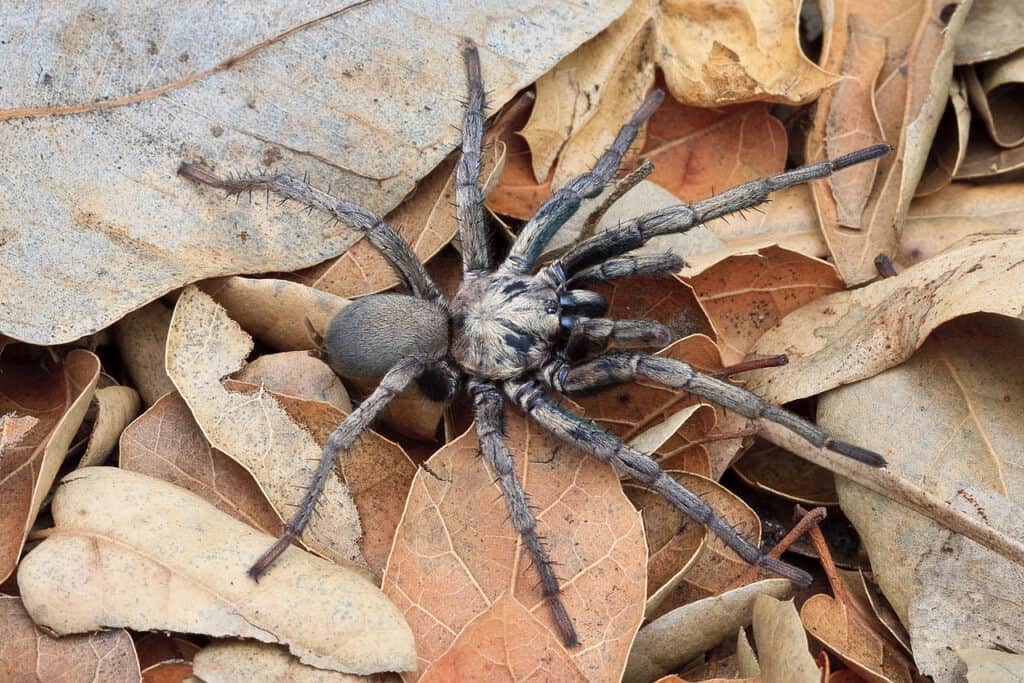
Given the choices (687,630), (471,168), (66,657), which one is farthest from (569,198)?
(66,657)

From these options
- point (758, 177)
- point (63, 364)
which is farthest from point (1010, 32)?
point (63, 364)

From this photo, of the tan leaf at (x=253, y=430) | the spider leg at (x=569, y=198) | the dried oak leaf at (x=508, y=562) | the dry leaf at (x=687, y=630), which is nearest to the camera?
the dried oak leaf at (x=508, y=562)

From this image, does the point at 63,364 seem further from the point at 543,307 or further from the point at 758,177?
the point at 758,177

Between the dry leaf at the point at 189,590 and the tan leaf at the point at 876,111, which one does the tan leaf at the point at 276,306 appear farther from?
the tan leaf at the point at 876,111

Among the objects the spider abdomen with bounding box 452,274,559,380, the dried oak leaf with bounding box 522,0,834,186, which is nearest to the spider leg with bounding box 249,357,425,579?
the spider abdomen with bounding box 452,274,559,380

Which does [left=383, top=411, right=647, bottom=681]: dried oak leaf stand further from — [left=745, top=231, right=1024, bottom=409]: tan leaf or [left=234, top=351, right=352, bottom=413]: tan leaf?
[left=745, top=231, right=1024, bottom=409]: tan leaf

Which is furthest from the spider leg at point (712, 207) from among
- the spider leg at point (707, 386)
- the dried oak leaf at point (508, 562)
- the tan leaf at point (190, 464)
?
the tan leaf at point (190, 464)

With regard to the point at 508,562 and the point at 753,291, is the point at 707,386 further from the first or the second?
the point at 508,562
